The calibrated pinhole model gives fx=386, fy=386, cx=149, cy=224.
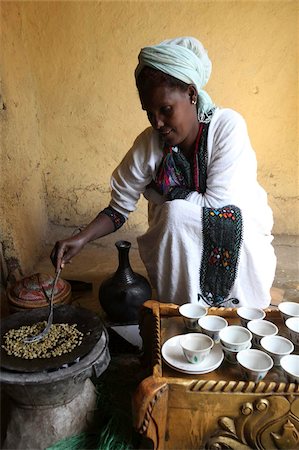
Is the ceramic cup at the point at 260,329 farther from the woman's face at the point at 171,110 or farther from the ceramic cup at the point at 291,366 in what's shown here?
the woman's face at the point at 171,110

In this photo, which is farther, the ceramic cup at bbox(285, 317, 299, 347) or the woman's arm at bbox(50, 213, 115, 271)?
the woman's arm at bbox(50, 213, 115, 271)

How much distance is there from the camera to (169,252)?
168 centimetres

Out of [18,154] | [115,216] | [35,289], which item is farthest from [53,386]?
[18,154]

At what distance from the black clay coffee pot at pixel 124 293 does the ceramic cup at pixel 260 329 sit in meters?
0.66

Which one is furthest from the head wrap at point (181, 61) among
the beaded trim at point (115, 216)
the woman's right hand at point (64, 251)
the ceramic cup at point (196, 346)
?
the ceramic cup at point (196, 346)

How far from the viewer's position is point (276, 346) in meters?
1.22

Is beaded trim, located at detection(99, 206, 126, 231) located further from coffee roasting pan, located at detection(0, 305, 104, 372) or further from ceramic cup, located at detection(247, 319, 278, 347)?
ceramic cup, located at detection(247, 319, 278, 347)

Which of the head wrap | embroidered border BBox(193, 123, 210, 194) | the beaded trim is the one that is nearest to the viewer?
the head wrap

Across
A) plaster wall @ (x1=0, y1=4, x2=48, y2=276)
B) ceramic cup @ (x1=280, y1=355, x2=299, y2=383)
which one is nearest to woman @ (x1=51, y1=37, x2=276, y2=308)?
ceramic cup @ (x1=280, y1=355, x2=299, y2=383)

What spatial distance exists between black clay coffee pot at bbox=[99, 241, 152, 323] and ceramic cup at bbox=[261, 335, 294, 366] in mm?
751

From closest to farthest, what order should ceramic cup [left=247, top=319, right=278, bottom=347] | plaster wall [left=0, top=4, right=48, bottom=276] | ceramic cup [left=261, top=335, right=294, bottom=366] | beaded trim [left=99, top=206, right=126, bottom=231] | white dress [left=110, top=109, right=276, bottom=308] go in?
ceramic cup [left=261, top=335, right=294, bottom=366], ceramic cup [left=247, top=319, right=278, bottom=347], white dress [left=110, top=109, right=276, bottom=308], beaded trim [left=99, top=206, right=126, bottom=231], plaster wall [left=0, top=4, right=48, bottom=276]

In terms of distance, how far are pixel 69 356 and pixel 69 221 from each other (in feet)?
6.86

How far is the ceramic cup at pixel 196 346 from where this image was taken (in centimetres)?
113

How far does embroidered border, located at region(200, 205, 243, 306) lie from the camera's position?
1623 mm
